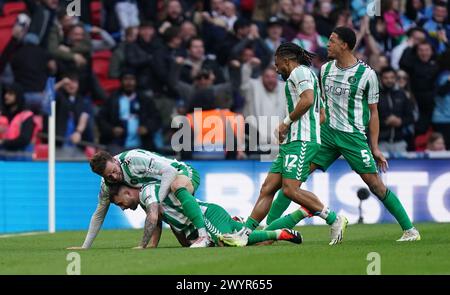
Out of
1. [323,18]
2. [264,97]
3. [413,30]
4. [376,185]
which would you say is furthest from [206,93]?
[376,185]

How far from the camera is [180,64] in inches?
862

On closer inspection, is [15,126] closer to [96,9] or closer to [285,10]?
[96,9]

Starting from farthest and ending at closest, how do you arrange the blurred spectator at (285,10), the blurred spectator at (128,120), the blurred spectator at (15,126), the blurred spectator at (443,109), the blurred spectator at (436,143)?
1. the blurred spectator at (285,10)
2. the blurred spectator at (443,109)
3. the blurred spectator at (436,143)
4. the blurred spectator at (128,120)
5. the blurred spectator at (15,126)

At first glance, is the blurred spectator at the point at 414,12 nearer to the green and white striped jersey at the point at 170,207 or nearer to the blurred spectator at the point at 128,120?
the blurred spectator at the point at 128,120

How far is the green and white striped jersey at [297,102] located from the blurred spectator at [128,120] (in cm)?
749

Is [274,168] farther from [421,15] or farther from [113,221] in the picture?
[421,15]

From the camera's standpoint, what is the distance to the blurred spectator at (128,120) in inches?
823

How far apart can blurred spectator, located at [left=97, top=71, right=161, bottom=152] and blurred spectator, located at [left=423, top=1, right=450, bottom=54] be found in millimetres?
5827

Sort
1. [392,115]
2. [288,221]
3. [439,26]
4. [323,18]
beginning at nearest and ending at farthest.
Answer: [288,221], [392,115], [323,18], [439,26]

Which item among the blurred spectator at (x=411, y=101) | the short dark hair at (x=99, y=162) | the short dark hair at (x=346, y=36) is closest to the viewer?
the short dark hair at (x=99, y=162)

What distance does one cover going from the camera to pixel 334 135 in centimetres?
1416

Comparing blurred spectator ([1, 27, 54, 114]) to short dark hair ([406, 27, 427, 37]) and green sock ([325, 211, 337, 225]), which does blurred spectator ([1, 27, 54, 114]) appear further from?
green sock ([325, 211, 337, 225])

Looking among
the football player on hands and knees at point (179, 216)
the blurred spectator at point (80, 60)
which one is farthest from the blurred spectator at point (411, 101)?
the football player on hands and knees at point (179, 216)

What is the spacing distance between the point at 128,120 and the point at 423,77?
526 cm
